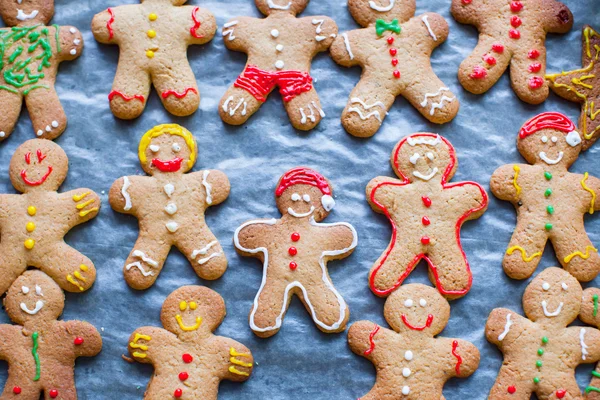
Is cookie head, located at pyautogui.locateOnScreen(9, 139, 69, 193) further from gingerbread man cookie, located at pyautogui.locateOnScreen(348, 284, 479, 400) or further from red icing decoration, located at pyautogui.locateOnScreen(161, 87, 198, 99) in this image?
gingerbread man cookie, located at pyautogui.locateOnScreen(348, 284, 479, 400)

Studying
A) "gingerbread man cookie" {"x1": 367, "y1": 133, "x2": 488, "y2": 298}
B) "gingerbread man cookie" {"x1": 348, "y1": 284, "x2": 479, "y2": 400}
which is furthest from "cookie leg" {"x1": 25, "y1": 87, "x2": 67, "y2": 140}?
"gingerbread man cookie" {"x1": 348, "y1": 284, "x2": 479, "y2": 400}

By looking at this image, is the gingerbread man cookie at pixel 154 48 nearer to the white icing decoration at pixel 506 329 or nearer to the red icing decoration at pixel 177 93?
the red icing decoration at pixel 177 93

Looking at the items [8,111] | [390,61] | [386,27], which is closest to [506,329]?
[390,61]

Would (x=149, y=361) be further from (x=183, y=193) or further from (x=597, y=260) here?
(x=597, y=260)

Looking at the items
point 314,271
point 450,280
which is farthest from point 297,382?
point 450,280

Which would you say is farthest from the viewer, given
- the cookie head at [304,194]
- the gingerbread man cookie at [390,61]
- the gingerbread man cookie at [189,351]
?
the gingerbread man cookie at [390,61]

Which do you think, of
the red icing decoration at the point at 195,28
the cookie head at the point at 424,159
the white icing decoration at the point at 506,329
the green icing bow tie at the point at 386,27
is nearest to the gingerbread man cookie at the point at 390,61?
the green icing bow tie at the point at 386,27

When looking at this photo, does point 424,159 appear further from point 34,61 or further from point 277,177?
point 34,61
